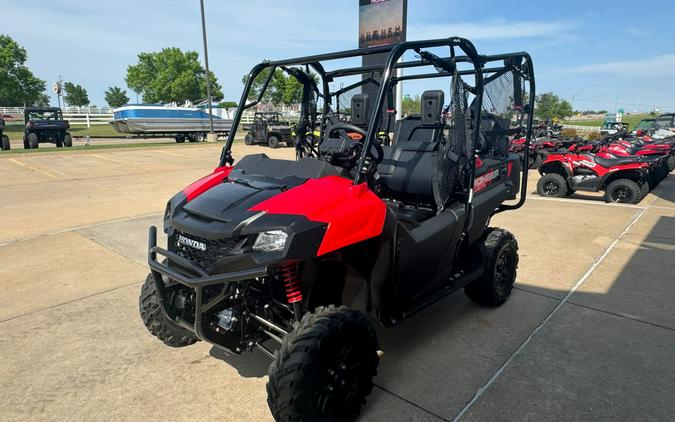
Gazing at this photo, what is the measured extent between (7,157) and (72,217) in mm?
9581

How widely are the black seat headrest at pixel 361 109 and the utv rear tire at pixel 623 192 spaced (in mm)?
6303

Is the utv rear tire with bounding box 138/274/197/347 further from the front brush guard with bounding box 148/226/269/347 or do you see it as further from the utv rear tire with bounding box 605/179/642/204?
the utv rear tire with bounding box 605/179/642/204

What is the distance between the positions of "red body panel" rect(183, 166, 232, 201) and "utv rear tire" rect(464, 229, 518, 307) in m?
2.01

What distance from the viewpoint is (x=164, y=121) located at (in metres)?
23.7

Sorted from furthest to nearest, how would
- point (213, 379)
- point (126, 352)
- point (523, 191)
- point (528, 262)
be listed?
point (528, 262) → point (523, 191) → point (126, 352) → point (213, 379)

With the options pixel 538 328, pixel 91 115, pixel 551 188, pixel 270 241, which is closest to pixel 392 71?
pixel 270 241

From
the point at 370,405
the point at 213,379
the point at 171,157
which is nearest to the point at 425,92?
the point at 370,405

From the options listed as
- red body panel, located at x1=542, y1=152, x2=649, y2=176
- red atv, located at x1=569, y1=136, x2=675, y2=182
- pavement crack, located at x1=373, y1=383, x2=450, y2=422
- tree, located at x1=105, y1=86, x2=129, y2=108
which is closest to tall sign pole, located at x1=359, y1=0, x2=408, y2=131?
red atv, located at x1=569, y1=136, x2=675, y2=182

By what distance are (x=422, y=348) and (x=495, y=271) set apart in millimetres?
952

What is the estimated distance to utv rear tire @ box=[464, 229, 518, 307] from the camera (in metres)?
3.43

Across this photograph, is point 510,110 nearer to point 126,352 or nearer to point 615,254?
point 615,254

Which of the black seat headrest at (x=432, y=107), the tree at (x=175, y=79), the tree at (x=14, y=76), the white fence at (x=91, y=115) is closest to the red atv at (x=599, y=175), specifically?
the black seat headrest at (x=432, y=107)

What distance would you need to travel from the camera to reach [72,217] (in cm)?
648

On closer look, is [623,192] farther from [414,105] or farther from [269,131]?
[269,131]
